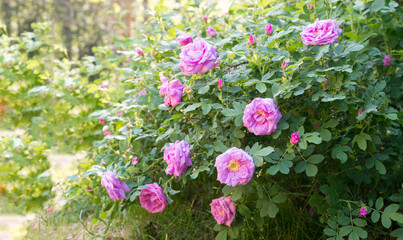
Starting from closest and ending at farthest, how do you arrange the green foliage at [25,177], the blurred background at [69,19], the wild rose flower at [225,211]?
1. the wild rose flower at [225,211]
2. the green foliage at [25,177]
3. the blurred background at [69,19]

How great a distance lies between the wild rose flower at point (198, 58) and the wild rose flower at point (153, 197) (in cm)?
46

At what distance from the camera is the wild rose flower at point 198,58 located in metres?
1.20

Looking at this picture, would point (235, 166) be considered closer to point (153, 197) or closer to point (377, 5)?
point (153, 197)

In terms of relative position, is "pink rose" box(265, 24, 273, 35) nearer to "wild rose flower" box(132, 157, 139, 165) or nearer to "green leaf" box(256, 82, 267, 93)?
"green leaf" box(256, 82, 267, 93)

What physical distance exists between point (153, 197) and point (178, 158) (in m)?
0.23

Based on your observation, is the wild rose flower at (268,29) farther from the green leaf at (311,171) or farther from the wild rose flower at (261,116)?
the green leaf at (311,171)

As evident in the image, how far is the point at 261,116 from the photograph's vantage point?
115 cm

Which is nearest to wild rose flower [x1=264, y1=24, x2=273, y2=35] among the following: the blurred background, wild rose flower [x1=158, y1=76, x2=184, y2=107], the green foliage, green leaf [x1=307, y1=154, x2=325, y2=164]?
wild rose flower [x1=158, y1=76, x2=184, y2=107]

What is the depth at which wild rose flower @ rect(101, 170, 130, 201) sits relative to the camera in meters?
1.27

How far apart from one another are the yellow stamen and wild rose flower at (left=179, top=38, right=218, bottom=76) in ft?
1.13

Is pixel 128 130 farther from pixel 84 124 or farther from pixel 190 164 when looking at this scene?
pixel 84 124

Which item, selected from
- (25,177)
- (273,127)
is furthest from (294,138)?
(25,177)

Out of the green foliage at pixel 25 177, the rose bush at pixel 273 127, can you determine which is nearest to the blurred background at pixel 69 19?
the green foliage at pixel 25 177

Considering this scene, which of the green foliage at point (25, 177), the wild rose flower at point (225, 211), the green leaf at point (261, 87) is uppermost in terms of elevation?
the green leaf at point (261, 87)
